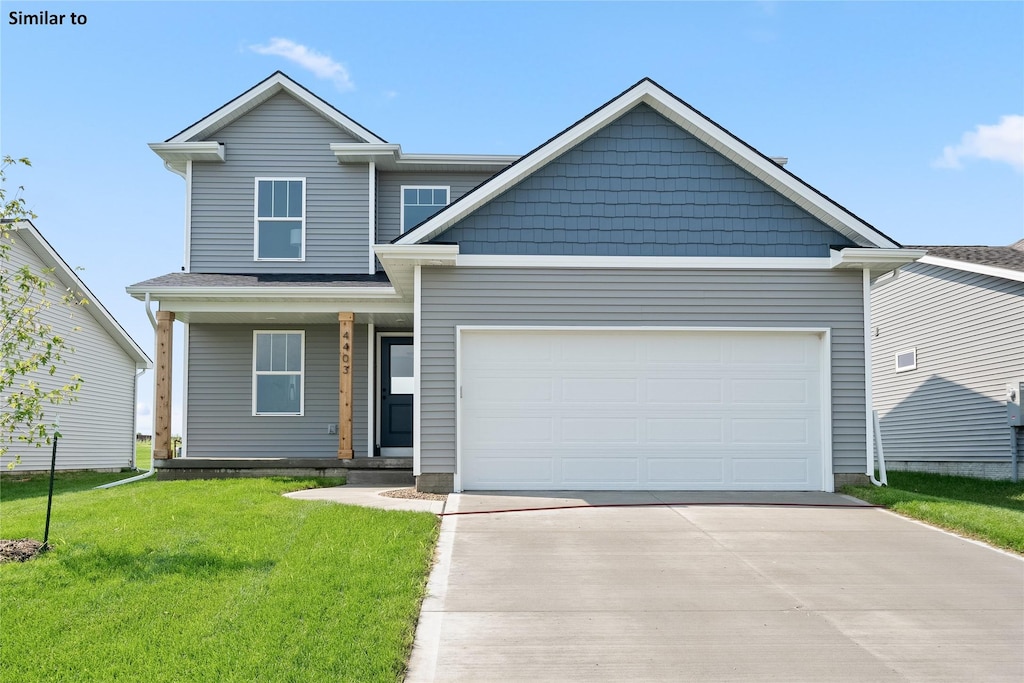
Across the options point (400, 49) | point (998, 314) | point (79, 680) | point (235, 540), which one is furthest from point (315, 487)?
point (998, 314)

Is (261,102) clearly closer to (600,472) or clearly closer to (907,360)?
(600,472)

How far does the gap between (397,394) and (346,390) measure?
205cm

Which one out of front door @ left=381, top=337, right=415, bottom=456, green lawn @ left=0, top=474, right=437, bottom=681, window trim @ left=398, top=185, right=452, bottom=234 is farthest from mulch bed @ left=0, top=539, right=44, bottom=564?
window trim @ left=398, top=185, right=452, bottom=234

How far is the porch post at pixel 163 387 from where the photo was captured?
49.4 ft

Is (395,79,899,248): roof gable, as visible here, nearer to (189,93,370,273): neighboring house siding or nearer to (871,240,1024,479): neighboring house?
(871,240,1024,479): neighboring house

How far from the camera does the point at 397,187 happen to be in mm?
17422

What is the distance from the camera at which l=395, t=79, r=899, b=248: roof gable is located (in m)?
Answer: 12.1

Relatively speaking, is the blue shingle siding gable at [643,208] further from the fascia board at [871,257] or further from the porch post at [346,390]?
the porch post at [346,390]

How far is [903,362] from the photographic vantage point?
20.7m

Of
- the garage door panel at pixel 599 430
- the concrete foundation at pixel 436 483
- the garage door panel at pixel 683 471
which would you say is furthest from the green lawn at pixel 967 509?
the concrete foundation at pixel 436 483

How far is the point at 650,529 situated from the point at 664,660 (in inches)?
146

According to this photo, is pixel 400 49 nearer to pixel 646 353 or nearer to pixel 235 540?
pixel 646 353

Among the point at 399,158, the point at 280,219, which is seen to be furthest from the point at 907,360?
the point at 280,219

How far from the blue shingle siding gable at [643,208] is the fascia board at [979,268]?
590 centimetres
